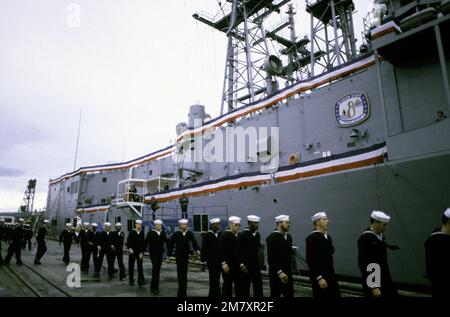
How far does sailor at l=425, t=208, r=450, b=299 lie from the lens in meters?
2.66

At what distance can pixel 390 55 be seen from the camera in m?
7.05

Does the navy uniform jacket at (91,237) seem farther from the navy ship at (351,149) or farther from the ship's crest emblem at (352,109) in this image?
the ship's crest emblem at (352,109)

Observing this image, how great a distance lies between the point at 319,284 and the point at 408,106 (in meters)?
5.87

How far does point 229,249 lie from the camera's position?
489 centimetres

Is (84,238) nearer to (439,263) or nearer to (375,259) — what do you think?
(375,259)

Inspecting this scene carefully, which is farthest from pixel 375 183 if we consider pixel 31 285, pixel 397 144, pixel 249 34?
pixel 249 34

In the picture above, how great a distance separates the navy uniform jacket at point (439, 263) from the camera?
105 inches

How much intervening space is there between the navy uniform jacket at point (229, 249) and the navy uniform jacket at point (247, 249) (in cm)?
17

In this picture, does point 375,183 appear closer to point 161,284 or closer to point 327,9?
point 161,284

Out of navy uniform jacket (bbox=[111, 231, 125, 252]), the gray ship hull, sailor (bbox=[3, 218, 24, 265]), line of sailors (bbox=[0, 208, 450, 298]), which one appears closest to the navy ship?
the gray ship hull

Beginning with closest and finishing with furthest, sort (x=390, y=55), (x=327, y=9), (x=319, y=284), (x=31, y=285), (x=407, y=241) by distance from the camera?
(x=319, y=284) < (x=407, y=241) < (x=31, y=285) < (x=390, y=55) < (x=327, y=9)

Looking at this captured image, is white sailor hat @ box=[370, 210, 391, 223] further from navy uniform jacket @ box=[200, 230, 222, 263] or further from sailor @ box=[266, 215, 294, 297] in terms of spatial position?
navy uniform jacket @ box=[200, 230, 222, 263]

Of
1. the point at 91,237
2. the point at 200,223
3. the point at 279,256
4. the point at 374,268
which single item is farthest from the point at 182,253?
the point at 200,223

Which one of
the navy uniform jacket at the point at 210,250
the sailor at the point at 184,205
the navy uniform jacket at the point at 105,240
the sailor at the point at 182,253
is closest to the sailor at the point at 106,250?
the navy uniform jacket at the point at 105,240
